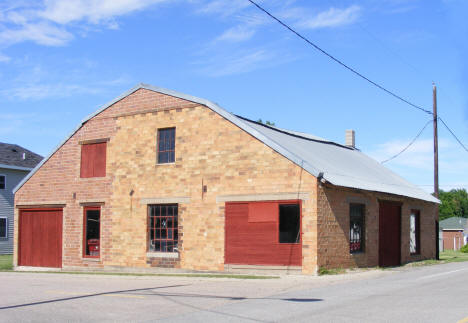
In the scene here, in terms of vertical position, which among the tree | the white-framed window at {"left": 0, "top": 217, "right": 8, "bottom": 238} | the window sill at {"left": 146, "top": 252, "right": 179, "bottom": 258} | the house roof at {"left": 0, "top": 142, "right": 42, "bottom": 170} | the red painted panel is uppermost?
the house roof at {"left": 0, "top": 142, "right": 42, "bottom": 170}

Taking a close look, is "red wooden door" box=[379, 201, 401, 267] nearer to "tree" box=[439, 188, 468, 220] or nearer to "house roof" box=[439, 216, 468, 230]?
"house roof" box=[439, 216, 468, 230]

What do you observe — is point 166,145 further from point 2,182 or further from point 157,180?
point 2,182

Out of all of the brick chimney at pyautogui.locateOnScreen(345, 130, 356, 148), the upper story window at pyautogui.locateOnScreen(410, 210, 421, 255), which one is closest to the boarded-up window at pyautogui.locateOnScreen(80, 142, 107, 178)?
the upper story window at pyautogui.locateOnScreen(410, 210, 421, 255)

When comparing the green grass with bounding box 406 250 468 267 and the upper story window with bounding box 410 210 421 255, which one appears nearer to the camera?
the green grass with bounding box 406 250 468 267

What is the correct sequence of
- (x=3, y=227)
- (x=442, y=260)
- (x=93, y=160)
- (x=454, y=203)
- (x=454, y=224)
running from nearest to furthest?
(x=93, y=160)
(x=442, y=260)
(x=3, y=227)
(x=454, y=224)
(x=454, y=203)

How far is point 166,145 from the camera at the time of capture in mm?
22266

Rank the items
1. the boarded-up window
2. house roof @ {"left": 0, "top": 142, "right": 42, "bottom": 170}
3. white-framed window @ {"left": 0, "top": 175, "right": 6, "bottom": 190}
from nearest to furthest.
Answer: the boarded-up window, white-framed window @ {"left": 0, "top": 175, "right": 6, "bottom": 190}, house roof @ {"left": 0, "top": 142, "right": 42, "bottom": 170}

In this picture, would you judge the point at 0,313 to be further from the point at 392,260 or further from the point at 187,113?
the point at 392,260

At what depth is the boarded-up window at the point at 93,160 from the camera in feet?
78.3

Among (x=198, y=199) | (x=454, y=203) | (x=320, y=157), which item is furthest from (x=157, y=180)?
(x=454, y=203)

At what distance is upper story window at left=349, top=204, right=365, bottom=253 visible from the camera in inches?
806

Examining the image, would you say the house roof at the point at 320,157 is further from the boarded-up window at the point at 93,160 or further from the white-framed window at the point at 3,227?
the white-framed window at the point at 3,227

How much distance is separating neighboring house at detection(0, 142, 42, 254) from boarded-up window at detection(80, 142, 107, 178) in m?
16.1

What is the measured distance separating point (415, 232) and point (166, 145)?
Answer: 1351 cm
